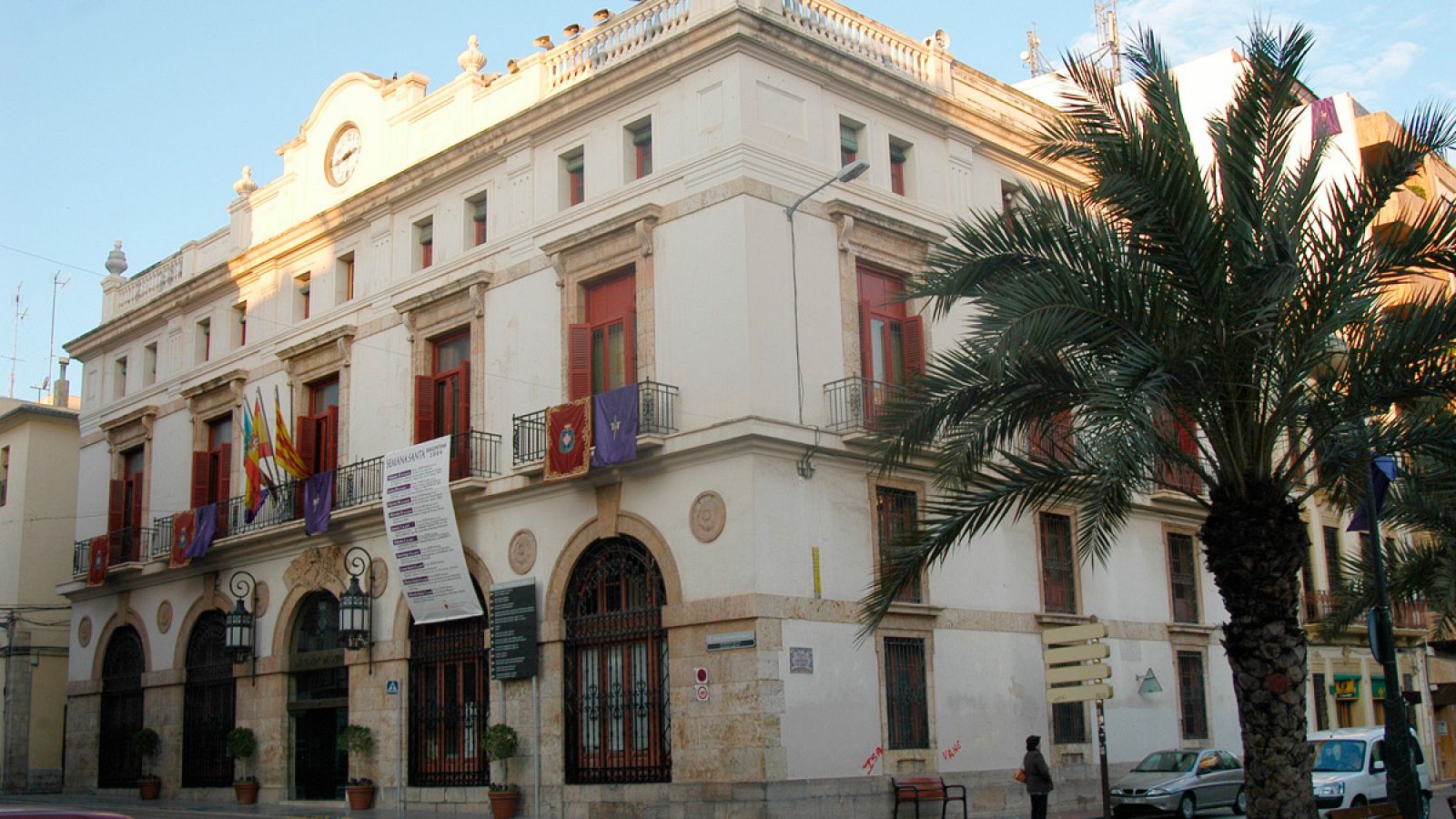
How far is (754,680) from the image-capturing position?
21.4 m

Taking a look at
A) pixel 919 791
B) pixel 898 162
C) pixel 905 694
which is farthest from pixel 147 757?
pixel 898 162

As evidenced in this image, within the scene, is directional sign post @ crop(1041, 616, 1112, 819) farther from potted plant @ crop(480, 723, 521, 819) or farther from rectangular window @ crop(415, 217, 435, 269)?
rectangular window @ crop(415, 217, 435, 269)

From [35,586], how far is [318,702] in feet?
54.2

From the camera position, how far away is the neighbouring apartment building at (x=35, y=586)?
39969mm

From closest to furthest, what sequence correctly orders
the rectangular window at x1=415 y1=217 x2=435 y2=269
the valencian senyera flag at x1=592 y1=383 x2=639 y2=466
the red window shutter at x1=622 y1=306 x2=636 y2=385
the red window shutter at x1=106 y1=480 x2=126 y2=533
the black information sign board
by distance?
1. the valencian senyera flag at x1=592 y1=383 x2=639 y2=466
2. the red window shutter at x1=622 y1=306 x2=636 y2=385
3. the black information sign board
4. the rectangular window at x1=415 y1=217 x2=435 y2=269
5. the red window shutter at x1=106 y1=480 x2=126 y2=533

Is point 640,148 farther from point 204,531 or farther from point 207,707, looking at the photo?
point 207,707

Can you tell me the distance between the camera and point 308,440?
3077 centimetres

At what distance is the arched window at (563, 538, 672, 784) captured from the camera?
909 inches

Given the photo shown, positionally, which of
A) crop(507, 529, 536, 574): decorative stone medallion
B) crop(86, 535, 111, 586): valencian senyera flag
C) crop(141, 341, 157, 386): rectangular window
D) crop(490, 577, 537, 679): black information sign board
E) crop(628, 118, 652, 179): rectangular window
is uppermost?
crop(628, 118, 652, 179): rectangular window

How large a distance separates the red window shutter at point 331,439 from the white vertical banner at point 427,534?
3414 mm

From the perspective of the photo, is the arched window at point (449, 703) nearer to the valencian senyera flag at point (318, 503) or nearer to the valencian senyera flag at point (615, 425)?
the valencian senyera flag at point (318, 503)

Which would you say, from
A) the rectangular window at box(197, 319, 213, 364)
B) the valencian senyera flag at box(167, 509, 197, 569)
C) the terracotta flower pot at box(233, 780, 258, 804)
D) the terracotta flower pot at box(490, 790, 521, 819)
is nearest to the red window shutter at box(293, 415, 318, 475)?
the valencian senyera flag at box(167, 509, 197, 569)

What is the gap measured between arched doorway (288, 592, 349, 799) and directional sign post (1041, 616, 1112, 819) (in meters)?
15.6

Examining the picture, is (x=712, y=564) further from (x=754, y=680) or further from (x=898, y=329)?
(x=898, y=329)
